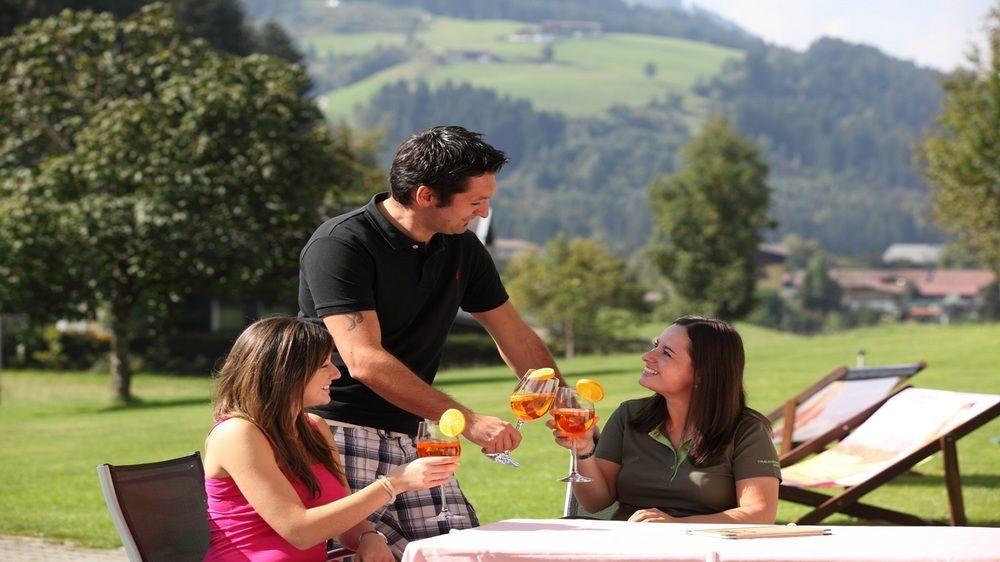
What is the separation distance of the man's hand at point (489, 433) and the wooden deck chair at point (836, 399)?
5792 mm

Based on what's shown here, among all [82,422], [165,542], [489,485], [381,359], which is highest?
[381,359]

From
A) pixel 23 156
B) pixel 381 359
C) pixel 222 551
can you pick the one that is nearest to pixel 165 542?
pixel 222 551

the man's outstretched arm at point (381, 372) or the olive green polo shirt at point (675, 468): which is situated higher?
the man's outstretched arm at point (381, 372)

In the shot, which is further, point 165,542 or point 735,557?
point 165,542

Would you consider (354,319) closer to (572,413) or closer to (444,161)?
(444,161)

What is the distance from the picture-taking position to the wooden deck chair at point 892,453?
673 cm

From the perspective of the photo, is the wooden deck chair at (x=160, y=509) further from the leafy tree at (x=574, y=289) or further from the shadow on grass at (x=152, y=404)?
the leafy tree at (x=574, y=289)

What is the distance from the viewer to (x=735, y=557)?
3119mm

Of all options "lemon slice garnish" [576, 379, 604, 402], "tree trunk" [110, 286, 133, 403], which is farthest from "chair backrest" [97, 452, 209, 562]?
"tree trunk" [110, 286, 133, 403]

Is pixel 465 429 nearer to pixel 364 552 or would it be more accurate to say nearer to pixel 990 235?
pixel 364 552

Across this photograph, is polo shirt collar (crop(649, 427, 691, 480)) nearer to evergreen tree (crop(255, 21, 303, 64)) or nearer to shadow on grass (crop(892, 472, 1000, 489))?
shadow on grass (crop(892, 472, 1000, 489))

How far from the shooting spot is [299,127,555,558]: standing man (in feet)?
13.4

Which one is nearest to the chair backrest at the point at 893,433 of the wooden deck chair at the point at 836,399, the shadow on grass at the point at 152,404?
the wooden deck chair at the point at 836,399

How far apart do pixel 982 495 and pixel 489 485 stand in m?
3.95
